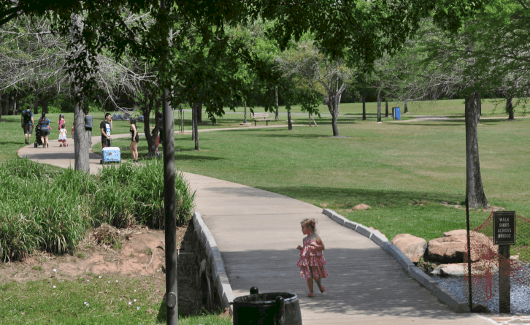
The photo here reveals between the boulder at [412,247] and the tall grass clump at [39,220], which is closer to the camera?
the tall grass clump at [39,220]

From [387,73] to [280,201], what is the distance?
539 centimetres

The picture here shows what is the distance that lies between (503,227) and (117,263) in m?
6.80

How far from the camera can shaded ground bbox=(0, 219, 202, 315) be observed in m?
10.6

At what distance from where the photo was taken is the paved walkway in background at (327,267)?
302 inches

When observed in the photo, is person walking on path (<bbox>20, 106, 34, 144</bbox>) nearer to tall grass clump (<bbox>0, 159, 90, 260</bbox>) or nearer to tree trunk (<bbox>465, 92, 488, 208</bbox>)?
tall grass clump (<bbox>0, 159, 90, 260</bbox>)

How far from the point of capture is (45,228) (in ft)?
36.1

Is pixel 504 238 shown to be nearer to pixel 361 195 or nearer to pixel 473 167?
pixel 473 167

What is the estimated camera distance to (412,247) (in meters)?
11.7

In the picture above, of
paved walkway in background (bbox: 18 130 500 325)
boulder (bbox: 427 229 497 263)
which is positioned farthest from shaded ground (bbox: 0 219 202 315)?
boulder (bbox: 427 229 497 263)

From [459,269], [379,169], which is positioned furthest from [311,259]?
[379,169]

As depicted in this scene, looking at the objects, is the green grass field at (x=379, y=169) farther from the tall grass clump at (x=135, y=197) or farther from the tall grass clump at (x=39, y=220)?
the tall grass clump at (x=39, y=220)

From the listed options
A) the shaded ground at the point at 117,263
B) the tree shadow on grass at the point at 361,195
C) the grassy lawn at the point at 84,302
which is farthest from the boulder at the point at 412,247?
the tree shadow on grass at the point at 361,195

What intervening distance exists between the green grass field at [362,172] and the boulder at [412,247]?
1341 mm

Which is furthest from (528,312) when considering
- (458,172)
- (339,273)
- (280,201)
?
(458,172)
